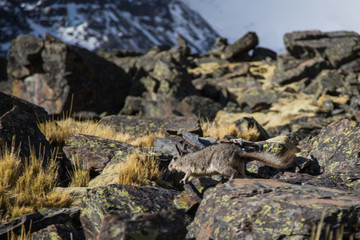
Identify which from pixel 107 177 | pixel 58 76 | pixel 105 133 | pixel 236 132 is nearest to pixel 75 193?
pixel 107 177

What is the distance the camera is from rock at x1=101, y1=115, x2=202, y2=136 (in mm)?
10164

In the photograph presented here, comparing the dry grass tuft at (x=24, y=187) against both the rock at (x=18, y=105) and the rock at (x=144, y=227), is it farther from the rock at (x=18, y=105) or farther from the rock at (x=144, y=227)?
the rock at (x=18, y=105)

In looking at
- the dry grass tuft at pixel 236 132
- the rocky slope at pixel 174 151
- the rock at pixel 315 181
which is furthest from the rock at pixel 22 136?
the dry grass tuft at pixel 236 132

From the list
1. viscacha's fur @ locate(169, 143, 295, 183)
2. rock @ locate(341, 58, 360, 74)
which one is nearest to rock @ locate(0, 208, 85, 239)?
viscacha's fur @ locate(169, 143, 295, 183)

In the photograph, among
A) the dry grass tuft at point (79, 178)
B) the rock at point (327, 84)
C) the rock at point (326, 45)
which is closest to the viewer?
the dry grass tuft at point (79, 178)

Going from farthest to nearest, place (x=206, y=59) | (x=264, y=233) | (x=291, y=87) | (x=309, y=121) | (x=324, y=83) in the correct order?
(x=206, y=59) < (x=291, y=87) < (x=324, y=83) < (x=309, y=121) < (x=264, y=233)

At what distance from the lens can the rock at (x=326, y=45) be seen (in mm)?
38250

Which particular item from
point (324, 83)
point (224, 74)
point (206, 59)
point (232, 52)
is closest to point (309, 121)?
point (324, 83)

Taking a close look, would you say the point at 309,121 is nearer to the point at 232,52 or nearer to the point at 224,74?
the point at 224,74

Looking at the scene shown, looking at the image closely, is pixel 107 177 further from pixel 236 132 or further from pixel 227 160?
pixel 236 132

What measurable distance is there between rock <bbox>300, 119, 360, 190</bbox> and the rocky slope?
0.03m

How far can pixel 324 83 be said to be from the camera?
112 feet

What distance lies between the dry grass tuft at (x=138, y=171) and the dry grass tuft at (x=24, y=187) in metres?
1.16

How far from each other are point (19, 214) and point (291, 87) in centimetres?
3612
